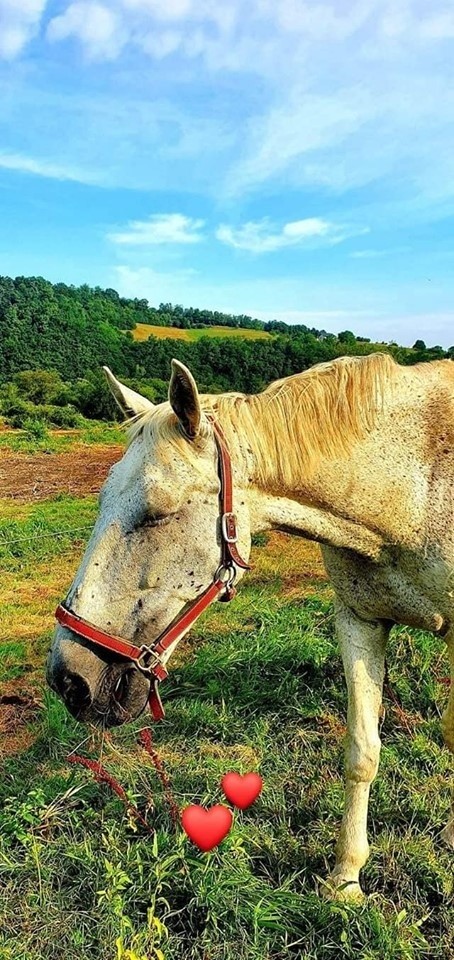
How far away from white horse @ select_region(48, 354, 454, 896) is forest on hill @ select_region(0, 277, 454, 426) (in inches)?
1082

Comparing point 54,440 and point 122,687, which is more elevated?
point 122,687

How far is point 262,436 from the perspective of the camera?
7.23ft

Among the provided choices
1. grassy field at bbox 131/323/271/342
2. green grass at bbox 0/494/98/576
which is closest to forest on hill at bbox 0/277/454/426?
grassy field at bbox 131/323/271/342

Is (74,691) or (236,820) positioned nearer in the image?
(74,691)

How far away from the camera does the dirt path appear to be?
14.4 metres

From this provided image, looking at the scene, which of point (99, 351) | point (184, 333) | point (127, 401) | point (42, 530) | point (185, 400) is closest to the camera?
point (185, 400)

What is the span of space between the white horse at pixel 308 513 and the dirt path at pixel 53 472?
38.0ft

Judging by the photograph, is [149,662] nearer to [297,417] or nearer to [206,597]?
[206,597]

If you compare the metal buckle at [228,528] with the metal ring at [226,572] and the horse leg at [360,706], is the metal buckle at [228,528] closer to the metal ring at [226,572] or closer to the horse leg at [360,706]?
the metal ring at [226,572]

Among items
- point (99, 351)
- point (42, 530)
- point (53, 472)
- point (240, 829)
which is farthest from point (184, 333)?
point (240, 829)

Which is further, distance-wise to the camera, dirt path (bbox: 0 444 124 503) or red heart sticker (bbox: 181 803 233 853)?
dirt path (bbox: 0 444 124 503)

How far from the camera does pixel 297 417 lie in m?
2.23

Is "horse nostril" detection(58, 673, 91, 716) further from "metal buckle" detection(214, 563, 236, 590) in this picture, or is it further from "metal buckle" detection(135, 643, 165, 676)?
"metal buckle" detection(214, 563, 236, 590)

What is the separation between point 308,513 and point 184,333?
82.3 meters
